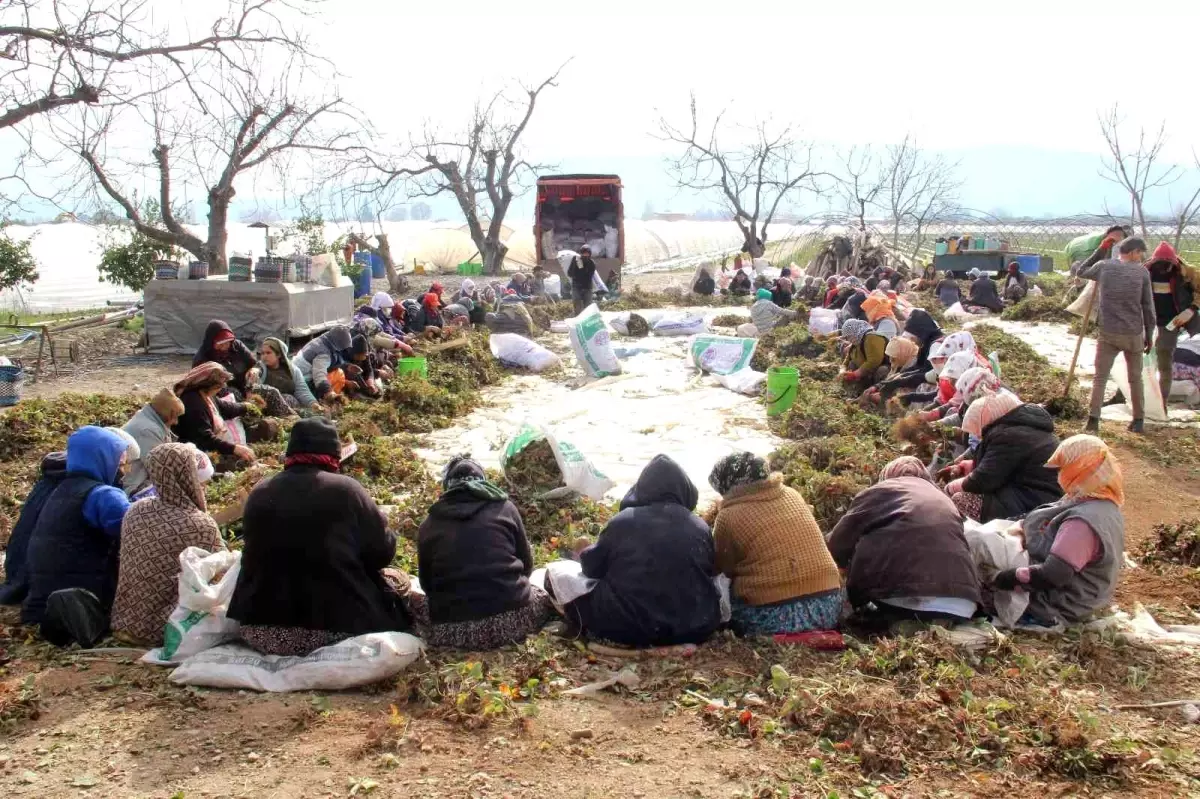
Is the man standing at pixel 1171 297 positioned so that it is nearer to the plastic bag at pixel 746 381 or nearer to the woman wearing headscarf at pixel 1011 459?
the plastic bag at pixel 746 381

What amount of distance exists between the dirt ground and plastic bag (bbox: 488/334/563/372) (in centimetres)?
780

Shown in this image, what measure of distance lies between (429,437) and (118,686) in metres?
4.56

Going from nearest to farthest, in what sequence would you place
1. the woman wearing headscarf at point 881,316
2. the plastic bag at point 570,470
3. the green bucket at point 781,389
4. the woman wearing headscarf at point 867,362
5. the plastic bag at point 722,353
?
the plastic bag at point 570,470
the green bucket at point 781,389
the woman wearing headscarf at point 867,362
the woman wearing headscarf at point 881,316
the plastic bag at point 722,353

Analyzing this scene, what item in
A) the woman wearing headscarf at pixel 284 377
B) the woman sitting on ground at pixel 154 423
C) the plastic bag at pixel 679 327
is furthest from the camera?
the plastic bag at pixel 679 327

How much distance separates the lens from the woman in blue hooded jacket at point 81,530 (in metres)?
4.30

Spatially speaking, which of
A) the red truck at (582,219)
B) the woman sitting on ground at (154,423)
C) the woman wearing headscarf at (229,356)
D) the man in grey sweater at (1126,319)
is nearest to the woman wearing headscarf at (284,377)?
the woman wearing headscarf at (229,356)

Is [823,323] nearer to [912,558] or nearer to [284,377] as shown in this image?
[284,377]

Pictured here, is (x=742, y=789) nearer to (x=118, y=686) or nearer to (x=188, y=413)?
(x=118, y=686)

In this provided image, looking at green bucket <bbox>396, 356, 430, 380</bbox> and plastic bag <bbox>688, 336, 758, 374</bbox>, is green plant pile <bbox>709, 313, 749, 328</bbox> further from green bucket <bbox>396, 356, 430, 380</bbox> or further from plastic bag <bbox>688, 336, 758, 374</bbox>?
green bucket <bbox>396, 356, 430, 380</bbox>

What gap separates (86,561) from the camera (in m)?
4.35

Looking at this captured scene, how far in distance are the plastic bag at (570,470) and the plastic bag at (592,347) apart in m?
4.72

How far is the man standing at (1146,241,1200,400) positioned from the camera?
8.29 metres

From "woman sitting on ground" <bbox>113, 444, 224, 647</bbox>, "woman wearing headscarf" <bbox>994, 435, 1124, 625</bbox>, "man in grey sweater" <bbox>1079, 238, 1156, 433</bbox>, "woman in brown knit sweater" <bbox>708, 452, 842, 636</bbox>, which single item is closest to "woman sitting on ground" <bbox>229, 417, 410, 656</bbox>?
"woman sitting on ground" <bbox>113, 444, 224, 647</bbox>

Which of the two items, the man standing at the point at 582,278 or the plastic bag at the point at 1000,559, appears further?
the man standing at the point at 582,278
